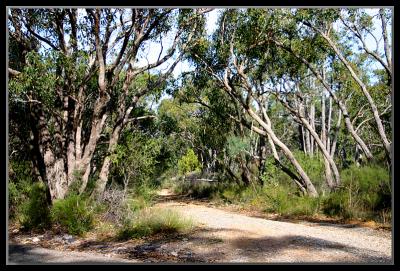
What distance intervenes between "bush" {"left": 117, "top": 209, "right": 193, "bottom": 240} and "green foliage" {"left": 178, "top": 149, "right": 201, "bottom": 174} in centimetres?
2484

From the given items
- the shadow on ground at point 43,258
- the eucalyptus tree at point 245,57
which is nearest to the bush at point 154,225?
the shadow on ground at point 43,258

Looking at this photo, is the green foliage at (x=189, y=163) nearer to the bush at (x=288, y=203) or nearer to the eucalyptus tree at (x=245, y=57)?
the eucalyptus tree at (x=245, y=57)

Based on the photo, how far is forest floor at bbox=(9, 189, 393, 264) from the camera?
6.85m

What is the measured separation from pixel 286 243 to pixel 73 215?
4.84 m

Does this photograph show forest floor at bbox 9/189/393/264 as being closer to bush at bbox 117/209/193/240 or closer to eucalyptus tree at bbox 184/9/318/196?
bush at bbox 117/209/193/240

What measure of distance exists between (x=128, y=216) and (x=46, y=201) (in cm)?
260

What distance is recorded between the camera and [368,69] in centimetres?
2273

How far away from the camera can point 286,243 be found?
7.93m

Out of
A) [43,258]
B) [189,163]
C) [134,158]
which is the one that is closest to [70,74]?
[134,158]

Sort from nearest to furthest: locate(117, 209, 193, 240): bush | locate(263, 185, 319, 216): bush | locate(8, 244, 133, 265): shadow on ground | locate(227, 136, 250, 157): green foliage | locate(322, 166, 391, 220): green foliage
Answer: locate(8, 244, 133, 265): shadow on ground, locate(117, 209, 193, 240): bush, locate(322, 166, 391, 220): green foliage, locate(263, 185, 319, 216): bush, locate(227, 136, 250, 157): green foliage

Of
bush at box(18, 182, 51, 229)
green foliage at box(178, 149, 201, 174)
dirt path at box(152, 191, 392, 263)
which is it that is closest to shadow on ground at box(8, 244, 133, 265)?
dirt path at box(152, 191, 392, 263)

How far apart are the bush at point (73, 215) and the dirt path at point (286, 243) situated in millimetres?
2619

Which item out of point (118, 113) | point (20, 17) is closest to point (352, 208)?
point (118, 113)

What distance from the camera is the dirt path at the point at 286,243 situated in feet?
22.6
